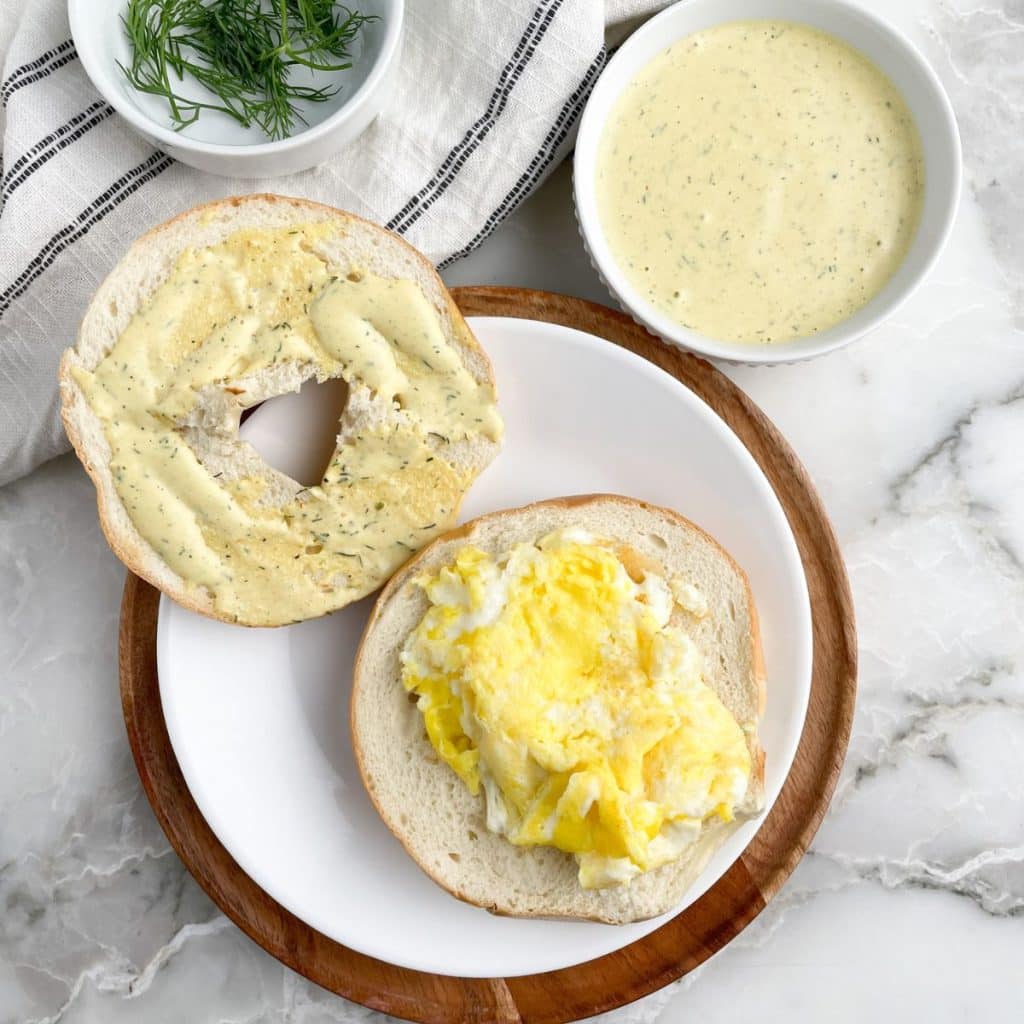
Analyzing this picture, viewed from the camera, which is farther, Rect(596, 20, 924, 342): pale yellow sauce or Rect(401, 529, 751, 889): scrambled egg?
Rect(596, 20, 924, 342): pale yellow sauce

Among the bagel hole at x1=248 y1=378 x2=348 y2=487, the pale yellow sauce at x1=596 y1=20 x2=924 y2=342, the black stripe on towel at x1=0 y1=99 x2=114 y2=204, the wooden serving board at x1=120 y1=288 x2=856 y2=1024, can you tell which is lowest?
the wooden serving board at x1=120 y1=288 x2=856 y2=1024

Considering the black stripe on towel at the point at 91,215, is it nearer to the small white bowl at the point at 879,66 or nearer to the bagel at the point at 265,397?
the bagel at the point at 265,397

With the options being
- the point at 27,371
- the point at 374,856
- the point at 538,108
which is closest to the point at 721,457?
the point at 538,108

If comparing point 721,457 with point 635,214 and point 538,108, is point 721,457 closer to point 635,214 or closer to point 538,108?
point 635,214

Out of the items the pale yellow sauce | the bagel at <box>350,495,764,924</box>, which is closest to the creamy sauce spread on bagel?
the bagel at <box>350,495,764,924</box>

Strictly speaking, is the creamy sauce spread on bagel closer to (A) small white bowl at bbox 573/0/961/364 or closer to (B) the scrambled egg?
(B) the scrambled egg
